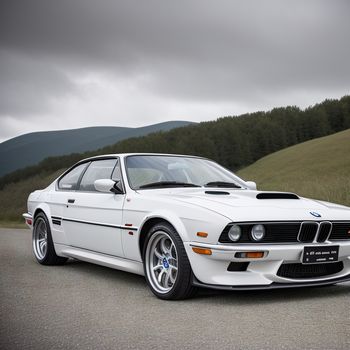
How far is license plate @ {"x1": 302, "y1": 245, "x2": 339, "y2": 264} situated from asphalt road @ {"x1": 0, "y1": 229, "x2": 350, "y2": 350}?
1.13ft

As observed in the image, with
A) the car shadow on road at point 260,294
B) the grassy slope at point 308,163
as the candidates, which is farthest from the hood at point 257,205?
the grassy slope at point 308,163

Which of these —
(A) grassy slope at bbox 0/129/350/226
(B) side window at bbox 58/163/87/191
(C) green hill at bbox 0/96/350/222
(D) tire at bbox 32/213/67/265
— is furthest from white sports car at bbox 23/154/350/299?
(C) green hill at bbox 0/96/350/222

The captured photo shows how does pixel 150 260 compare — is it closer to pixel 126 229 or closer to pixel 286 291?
pixel 126 229

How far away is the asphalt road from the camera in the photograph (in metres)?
3.50

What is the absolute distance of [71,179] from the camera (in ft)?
23.8

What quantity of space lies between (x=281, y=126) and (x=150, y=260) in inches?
4056

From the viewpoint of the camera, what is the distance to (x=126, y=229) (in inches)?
218

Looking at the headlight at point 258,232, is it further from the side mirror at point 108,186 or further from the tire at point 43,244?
the tire at point 43,244

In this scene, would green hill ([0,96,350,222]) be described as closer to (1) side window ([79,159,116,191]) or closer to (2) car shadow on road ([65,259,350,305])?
(1) side window ([79,159,116,191])

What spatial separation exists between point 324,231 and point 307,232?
8.0 inches

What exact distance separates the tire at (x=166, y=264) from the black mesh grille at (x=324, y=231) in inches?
46.9

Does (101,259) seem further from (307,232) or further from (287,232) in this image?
(307,232)

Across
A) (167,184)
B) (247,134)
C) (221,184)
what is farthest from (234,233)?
(247,134)

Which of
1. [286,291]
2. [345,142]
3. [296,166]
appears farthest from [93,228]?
[345,142]
